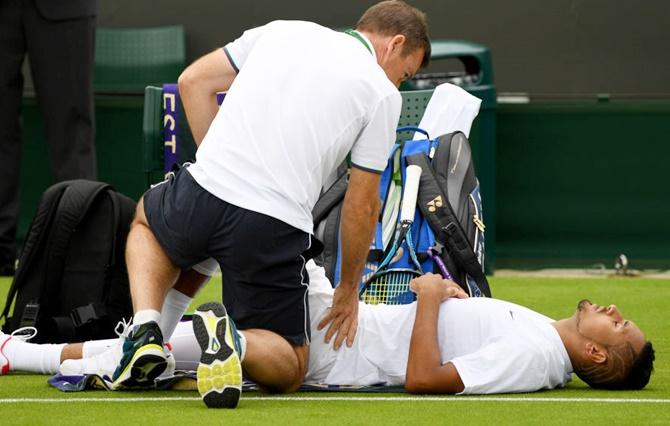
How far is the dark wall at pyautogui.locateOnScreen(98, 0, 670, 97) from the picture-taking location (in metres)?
11.8

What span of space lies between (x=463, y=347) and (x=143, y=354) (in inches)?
42.2

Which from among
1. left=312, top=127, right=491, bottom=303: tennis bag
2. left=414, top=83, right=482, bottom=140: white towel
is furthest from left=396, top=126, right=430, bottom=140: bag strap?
left=414, top=83, right=482, bottom=140: white towel

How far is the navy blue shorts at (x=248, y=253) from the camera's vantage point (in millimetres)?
4914

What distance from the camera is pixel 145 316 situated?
16.0ft

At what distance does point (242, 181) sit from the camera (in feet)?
16.2

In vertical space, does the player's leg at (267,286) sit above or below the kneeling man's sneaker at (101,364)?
above

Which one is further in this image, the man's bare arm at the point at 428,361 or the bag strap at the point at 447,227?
the bag strap at the point at 447,227

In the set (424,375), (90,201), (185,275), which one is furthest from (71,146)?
(424,375)

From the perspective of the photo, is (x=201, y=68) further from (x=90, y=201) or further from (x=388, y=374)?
(x=388, y=374)

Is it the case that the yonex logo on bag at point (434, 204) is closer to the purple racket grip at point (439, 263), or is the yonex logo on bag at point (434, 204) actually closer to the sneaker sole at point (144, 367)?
the purple racket grip at point (439, 263)

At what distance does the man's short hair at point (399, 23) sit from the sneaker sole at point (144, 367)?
1377 millimetres

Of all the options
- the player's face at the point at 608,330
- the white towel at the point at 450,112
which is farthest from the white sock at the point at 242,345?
the white towel at the point at 450,112

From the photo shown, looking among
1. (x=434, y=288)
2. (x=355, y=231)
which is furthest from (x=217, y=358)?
(x=434, y=288)

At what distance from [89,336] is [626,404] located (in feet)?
6.93
